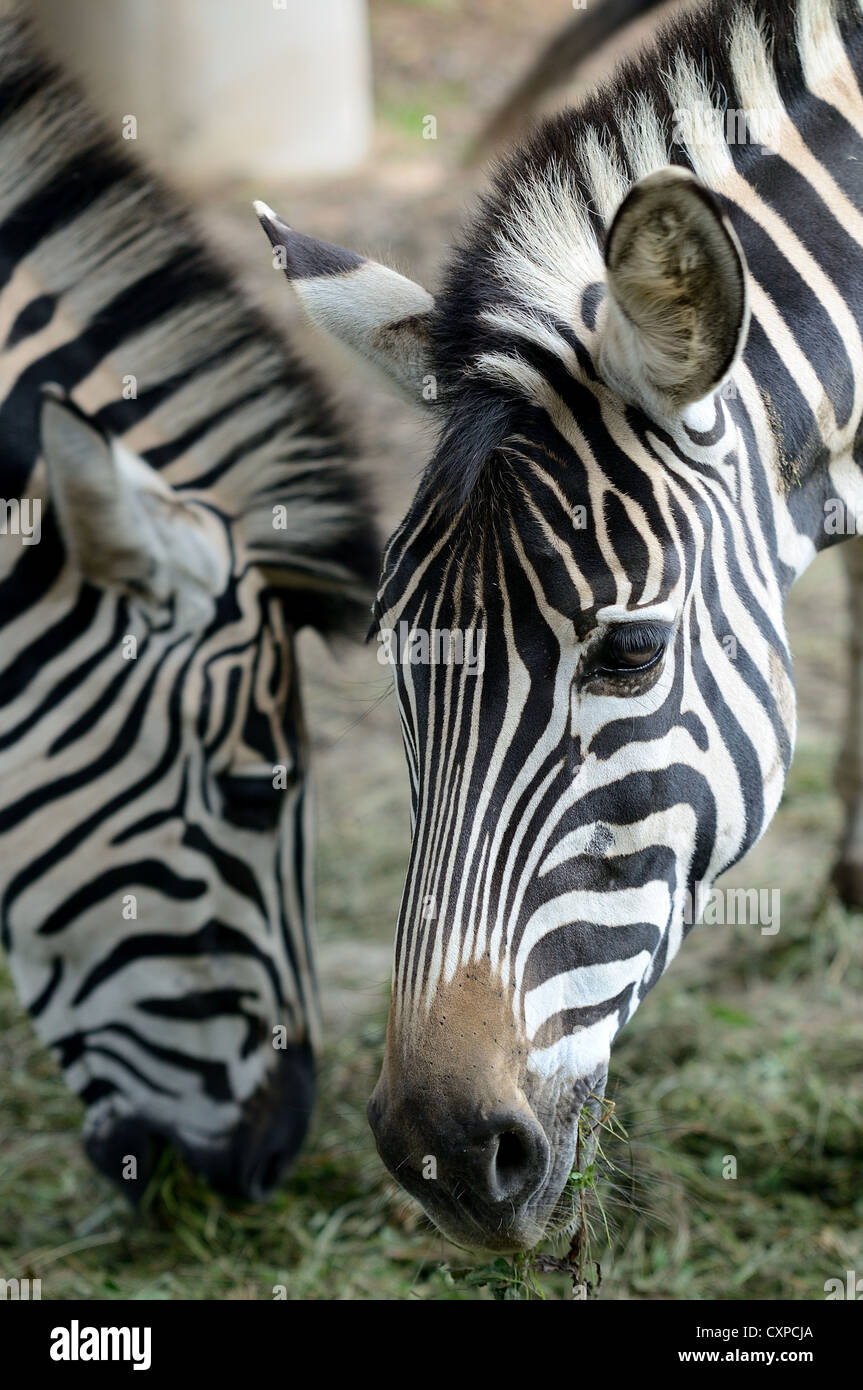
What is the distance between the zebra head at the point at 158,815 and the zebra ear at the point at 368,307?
40.6 inches

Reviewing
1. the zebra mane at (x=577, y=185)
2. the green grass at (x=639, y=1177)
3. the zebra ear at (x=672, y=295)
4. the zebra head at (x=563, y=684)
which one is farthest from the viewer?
the green grass at (x=639, y=1177)

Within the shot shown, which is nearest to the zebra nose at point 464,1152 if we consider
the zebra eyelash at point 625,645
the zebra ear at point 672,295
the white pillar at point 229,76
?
the zebra eyelash at point 625,645

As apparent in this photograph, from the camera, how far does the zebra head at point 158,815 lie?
3637mm

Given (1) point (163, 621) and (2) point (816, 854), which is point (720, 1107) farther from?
(1) point (163, 621)

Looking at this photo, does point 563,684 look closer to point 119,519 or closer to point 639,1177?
point 639,1177

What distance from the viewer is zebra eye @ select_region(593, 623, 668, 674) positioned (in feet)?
7.15

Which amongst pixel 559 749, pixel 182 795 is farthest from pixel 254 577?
pixel 559 749

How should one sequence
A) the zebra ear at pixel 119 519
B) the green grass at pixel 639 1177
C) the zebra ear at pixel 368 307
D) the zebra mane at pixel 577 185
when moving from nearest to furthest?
1. the zebra mane at pixel 577 185
2. the zebra ear at pixel 368 307
3. the zebra ear at pixel 119 519
4. the green grass at pixel 639 1177

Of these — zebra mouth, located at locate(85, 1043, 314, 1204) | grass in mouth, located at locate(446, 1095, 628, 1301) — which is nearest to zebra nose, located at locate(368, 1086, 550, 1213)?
grass in mouth, located at locate(446, 1095, 628, 1301)

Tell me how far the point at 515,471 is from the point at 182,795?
179cm

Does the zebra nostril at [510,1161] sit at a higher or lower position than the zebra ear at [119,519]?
lower

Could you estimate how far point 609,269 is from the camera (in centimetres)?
211

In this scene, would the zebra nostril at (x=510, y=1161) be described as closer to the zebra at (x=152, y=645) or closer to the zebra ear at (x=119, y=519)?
the zebra at (x=152, y=645)

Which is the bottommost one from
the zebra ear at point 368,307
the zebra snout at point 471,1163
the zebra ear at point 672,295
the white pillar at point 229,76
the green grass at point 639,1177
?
the green grass at point 639,1177
